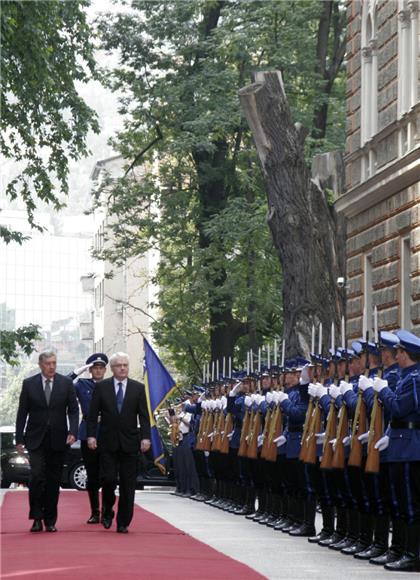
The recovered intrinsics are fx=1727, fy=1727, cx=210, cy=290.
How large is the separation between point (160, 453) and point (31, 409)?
50.9 ft

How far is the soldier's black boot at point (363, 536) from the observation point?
15768 millimetres

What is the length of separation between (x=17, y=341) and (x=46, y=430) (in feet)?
47.0

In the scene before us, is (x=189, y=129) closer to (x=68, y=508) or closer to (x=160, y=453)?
(x=160, y=453)

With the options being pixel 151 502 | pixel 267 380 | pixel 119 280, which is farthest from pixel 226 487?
pixel 119 280

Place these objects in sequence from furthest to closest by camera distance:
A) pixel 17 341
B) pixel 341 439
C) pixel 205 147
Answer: pixel 205 147, pixel 17 341, pixel 341 439

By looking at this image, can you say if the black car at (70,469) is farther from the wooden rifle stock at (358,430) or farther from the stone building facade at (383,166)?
the wooden rifle stock at (358,430)

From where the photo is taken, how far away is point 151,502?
92.6 feet

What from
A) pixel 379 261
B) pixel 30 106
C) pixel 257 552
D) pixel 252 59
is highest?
pixel 252 59

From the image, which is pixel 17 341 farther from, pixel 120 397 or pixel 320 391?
pixel 320 391

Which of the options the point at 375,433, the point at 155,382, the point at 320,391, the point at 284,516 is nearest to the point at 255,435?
the point at 284,516

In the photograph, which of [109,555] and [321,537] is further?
[321,537]

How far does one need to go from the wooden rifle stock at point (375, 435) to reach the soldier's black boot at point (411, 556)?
64 cm

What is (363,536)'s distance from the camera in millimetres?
15906

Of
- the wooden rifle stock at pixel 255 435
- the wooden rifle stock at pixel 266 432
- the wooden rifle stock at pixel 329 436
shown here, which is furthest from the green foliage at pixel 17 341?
the wooden rifle stock at pixel 329 436
